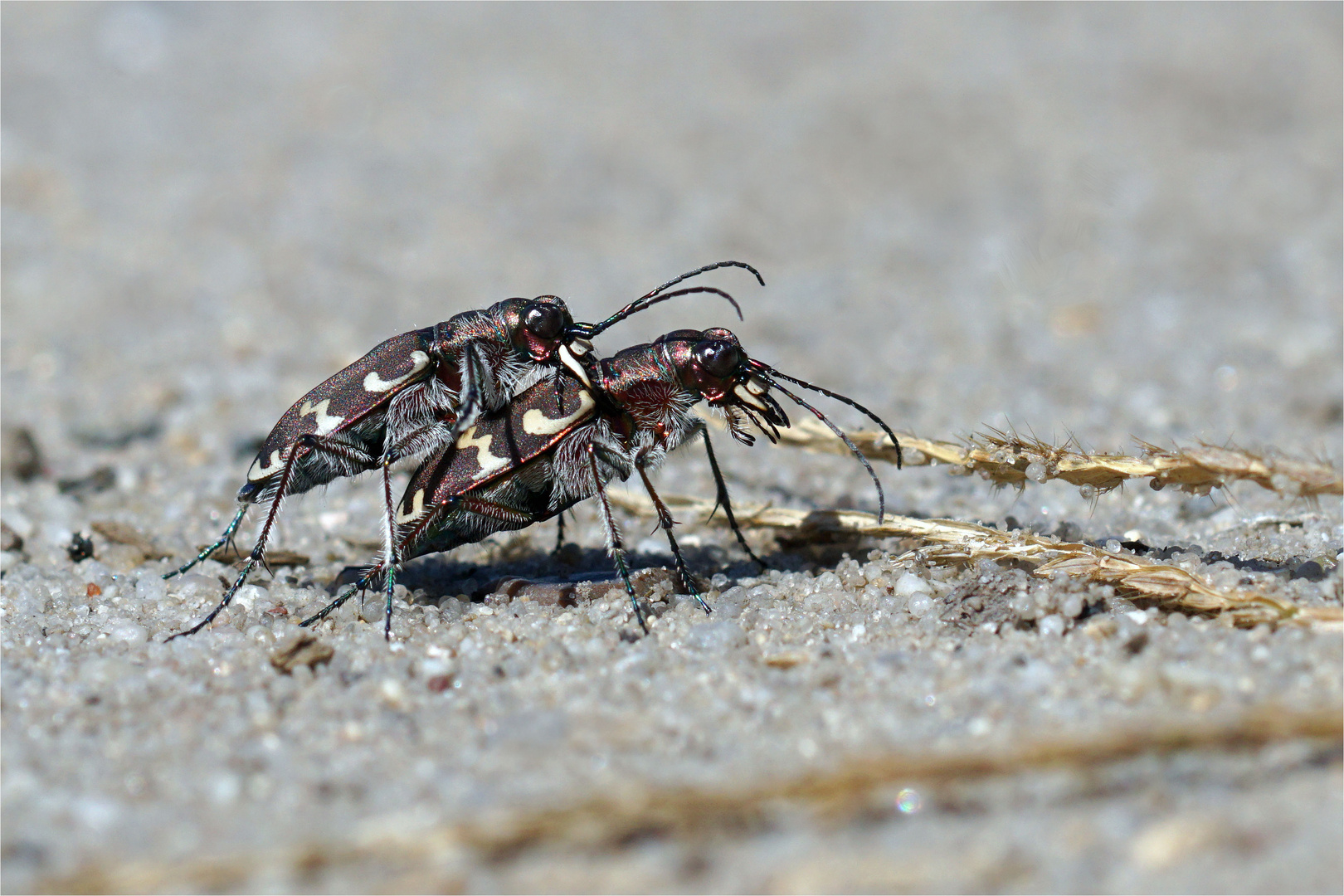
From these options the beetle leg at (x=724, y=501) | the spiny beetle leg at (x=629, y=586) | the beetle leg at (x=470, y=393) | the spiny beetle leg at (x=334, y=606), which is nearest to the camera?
the spiny beetle leg at (x=629, y=586)

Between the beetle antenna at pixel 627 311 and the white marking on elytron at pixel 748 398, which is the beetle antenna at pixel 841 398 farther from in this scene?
the beetle antenna at pixel 627 311

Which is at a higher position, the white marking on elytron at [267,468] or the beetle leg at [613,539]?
the white marking on elytron at [267,468]

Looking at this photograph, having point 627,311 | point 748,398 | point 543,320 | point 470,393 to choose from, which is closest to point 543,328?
point 543,320

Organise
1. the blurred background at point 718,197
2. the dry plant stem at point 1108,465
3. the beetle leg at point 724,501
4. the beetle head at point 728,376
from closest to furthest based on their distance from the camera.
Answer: the dry plant stem at point 1108,465
the beetle head at point 728,376
the beetle leg at point 724,501
the blurred background at point 718,197

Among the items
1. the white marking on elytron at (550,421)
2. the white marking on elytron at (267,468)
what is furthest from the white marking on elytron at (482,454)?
the white marking on elytron at (267,468)

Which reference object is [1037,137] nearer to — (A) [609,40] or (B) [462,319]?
(A) [609,40]

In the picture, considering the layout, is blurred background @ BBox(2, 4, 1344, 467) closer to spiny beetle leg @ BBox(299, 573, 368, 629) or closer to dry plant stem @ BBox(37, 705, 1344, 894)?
spiny beetle leg @ BBox(299, 573, 368, 629)
